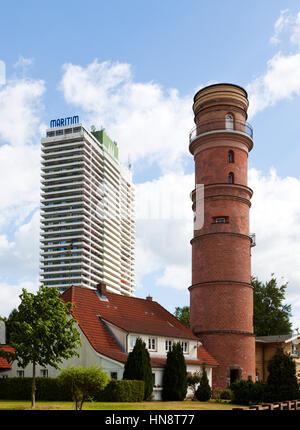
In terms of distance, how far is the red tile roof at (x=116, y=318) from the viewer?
39250mm

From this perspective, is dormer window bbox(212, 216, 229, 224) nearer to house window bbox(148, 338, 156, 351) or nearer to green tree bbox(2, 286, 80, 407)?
house window bbox(148, 338, 156, 351)

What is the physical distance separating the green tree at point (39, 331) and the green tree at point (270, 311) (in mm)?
44066

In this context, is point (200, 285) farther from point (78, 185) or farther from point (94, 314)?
point (78, 185)

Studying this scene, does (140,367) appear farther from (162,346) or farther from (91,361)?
(162,346)

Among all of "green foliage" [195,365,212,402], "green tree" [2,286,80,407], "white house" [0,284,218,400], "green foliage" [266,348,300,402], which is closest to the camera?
"green tree" [2,286,80,407]

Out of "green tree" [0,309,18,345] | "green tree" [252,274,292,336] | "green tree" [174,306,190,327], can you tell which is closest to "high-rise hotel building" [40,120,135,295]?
"green tree" [174,306,190,327]

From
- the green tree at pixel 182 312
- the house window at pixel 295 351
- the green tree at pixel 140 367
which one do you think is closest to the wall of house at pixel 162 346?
the green tree at pixel 140 367

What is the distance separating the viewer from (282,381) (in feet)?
113

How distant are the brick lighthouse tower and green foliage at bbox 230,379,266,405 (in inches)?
327

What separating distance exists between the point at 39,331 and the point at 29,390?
950cm

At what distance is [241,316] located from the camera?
4775 cm

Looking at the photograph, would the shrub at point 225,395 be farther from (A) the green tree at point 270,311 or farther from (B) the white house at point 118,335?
(A) the green tree at point 270,311

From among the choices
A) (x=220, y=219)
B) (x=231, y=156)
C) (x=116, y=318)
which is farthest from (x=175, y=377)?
(x=231, y=156)

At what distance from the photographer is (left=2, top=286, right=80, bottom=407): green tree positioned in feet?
94.3
